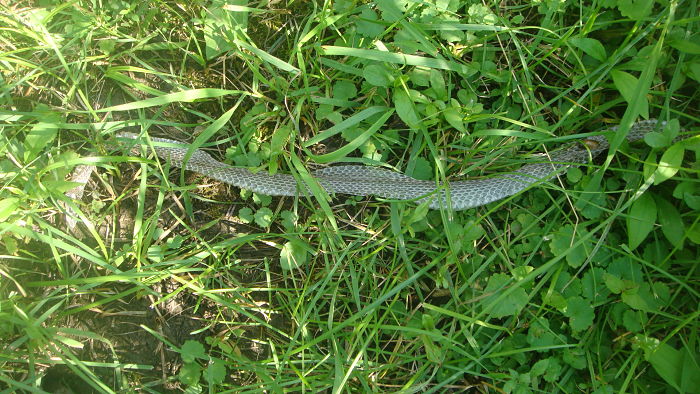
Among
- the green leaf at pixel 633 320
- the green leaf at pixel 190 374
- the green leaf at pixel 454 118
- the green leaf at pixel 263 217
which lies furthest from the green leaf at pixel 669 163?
the green leaf at pixel 190 374

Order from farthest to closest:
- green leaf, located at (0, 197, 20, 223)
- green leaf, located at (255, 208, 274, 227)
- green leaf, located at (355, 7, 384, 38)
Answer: green leaf, located at (255, 208, 274, 227), green leaf, located at (355, 7, 384, 38), green leaf, located at (0, 197, 20, 223)

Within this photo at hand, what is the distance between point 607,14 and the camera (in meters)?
3.13

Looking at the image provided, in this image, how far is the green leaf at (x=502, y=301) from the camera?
9.68 ft

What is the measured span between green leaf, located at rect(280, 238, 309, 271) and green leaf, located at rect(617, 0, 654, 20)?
A: 2.40 meters

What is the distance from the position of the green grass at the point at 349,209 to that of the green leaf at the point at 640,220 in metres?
0.01

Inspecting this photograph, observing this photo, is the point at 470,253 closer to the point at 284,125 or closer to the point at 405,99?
the point at 405,99

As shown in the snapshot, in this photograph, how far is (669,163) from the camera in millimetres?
2848

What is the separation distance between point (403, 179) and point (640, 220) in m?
1.45

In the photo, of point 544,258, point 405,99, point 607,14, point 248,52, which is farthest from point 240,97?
point 607,14

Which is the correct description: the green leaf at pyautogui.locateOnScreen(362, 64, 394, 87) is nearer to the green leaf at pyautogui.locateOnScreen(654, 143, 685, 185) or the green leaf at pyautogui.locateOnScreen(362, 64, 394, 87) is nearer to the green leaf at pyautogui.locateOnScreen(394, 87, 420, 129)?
the green leaf at pyautogui.locateOnScreen(394, 87, 420, 129)

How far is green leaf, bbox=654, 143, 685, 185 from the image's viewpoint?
9.32 feet

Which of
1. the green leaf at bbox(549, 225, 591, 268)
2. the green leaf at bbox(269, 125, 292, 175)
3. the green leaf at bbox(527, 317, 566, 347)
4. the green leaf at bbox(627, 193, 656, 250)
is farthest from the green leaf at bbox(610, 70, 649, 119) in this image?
the green leaf at bbox(269, 125, 292, 175)

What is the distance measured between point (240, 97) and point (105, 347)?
1837 millimetres

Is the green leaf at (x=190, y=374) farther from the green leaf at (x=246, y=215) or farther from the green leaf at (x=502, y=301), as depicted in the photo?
the green leaf at (x=502, y=301)
